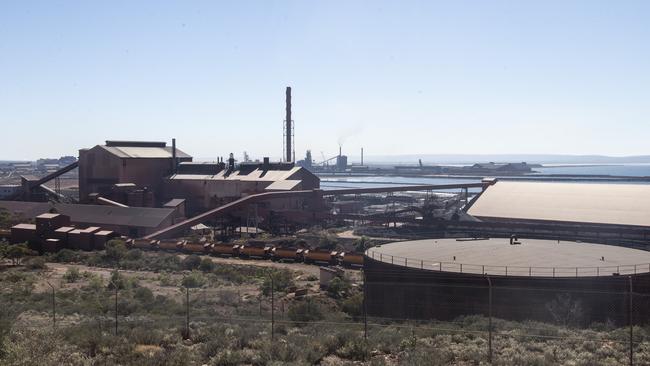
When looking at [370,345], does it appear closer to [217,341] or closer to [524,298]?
[217,341]

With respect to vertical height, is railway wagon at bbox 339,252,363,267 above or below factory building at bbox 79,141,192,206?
below

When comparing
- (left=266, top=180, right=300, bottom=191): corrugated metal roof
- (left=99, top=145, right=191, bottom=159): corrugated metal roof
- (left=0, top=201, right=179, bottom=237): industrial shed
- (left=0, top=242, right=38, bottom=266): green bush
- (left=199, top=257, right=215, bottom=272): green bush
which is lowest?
(left=199, top=257, right=215, bottom=272): green bush

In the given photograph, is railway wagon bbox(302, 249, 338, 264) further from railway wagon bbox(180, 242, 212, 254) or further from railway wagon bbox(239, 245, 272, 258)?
railway wagon bbox(180, 242, 212, 254)

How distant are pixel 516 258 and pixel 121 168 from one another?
160ft

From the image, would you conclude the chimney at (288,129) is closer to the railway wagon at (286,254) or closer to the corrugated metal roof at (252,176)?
the corrugated metal roof at (252,176)

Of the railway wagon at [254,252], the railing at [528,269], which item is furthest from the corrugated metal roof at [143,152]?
the railing at [528,269]

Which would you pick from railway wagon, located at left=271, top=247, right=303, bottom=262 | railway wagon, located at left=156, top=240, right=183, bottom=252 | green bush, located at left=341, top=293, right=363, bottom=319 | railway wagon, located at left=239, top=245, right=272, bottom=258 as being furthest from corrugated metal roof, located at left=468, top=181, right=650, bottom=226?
green bush, located at left=341, top=293, right=363, bottom=319

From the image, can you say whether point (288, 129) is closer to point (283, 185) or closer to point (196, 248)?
point (283, 185)

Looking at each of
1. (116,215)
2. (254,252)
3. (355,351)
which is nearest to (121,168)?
(116,215)

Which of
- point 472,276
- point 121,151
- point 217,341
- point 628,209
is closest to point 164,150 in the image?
point 121,151

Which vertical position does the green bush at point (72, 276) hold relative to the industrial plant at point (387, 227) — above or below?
below

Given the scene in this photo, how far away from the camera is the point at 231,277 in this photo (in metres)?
30.6

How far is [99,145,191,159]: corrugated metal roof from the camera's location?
64.7m

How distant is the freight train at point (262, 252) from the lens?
3528cm
